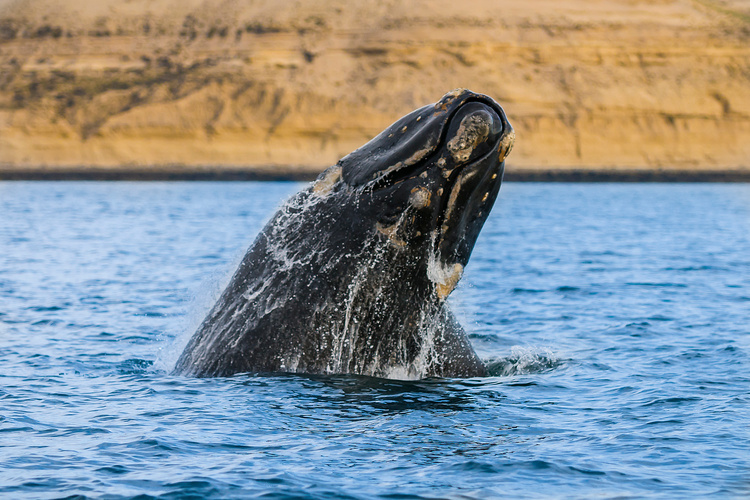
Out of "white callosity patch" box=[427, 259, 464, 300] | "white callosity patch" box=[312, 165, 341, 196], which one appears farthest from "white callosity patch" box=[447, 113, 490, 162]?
"white callosity patch" box=[312, 165, 341, 196]

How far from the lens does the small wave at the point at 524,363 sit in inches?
330

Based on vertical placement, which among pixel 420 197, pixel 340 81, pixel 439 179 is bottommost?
pixel 420 197

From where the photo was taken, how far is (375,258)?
231 inches

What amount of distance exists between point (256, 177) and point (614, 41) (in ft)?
95.1

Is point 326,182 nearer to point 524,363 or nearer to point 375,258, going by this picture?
point 375,258

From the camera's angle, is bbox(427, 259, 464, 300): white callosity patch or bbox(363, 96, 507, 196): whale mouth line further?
bbox(427, 259, 464, 300): white callosity patch

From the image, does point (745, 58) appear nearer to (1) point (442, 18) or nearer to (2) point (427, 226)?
(1) point (442, 18)

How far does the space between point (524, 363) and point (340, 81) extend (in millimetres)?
61015

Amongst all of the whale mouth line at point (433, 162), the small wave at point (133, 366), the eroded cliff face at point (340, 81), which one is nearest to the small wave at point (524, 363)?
the whale mouth line at point (433, 162)

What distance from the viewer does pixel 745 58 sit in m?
69.1

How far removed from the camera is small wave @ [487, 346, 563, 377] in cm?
839

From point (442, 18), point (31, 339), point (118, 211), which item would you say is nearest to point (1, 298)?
point (31, 339)

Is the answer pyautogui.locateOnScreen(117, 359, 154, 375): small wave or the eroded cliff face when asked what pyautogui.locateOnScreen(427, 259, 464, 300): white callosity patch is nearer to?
pyautogui.locateOnScreen(117, 359, 154, 375): small wave

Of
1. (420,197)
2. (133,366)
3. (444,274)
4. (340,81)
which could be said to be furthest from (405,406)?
(340,81)
